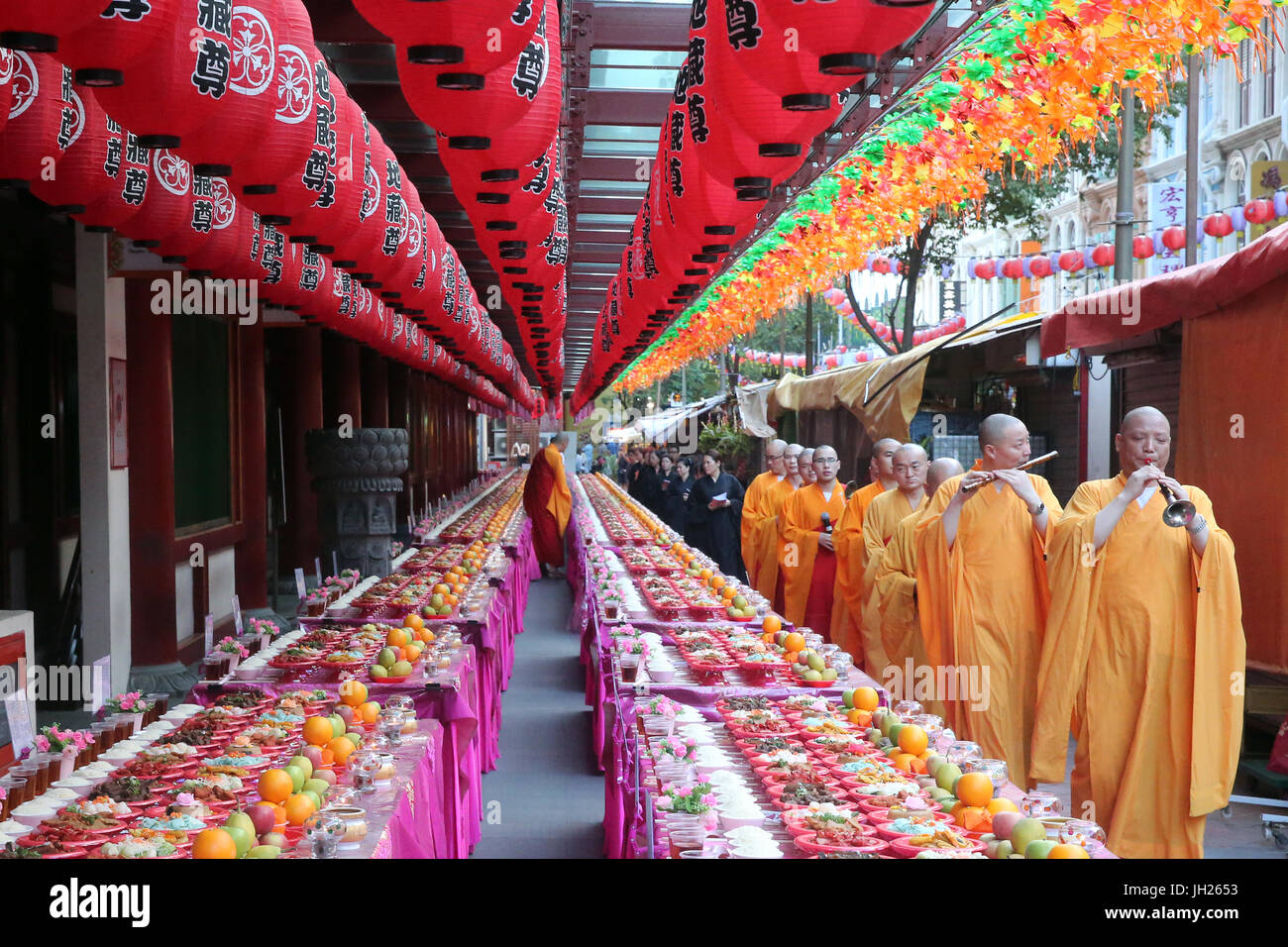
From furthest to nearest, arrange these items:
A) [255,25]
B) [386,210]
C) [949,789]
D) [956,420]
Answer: [956,420], [386,210], [949,789], [255,25]

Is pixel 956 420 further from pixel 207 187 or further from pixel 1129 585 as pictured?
pixel 207 187

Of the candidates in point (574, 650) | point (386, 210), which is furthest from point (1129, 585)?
point (574, 650)

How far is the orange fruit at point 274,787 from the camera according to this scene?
11.9 feet

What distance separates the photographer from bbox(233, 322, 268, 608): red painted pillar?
37.3ft

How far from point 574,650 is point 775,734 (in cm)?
750

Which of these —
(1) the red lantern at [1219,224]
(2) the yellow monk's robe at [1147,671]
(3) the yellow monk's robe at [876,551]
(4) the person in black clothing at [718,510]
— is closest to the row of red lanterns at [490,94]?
(2) the yellow monk's robe at [1147,671]

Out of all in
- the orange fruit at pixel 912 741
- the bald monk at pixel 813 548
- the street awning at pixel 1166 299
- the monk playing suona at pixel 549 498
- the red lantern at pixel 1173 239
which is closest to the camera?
the orange fruit at pixel 912 741

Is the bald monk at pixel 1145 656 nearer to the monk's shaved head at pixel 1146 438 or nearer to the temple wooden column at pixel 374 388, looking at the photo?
the monk's shaved head at pixel 1146 438

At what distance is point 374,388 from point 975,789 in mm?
15472

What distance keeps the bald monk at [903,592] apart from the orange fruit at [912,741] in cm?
341

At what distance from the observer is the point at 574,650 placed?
11.9 meters

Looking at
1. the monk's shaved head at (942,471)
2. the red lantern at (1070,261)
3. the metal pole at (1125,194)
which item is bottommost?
the monk's shaved head at (942,471)

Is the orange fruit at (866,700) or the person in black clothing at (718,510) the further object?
the person in black clothing at (718,510)

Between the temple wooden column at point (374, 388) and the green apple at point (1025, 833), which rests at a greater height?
the temple wooden column at point (374, 388)
